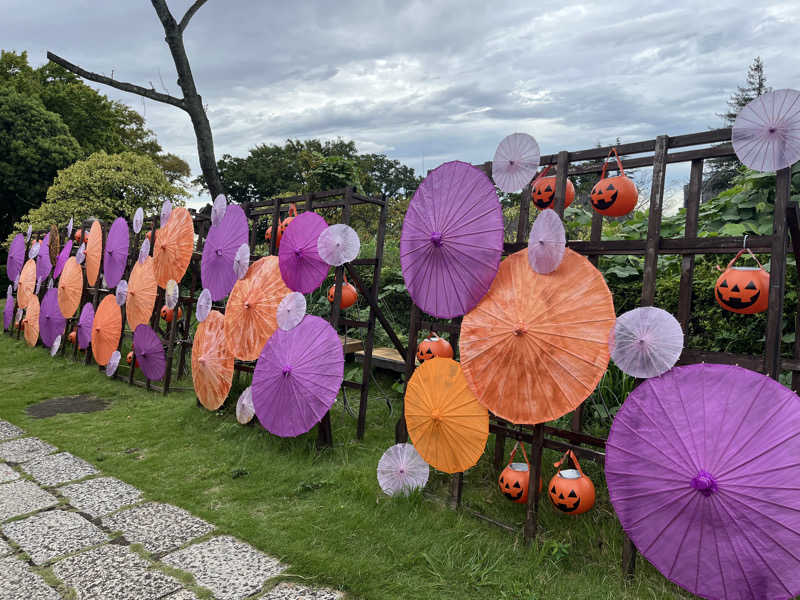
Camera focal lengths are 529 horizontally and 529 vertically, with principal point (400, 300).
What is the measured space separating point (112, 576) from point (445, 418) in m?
1.90

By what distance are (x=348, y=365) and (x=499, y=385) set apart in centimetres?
372

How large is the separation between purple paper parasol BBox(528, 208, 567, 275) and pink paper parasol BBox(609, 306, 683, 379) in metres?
0.46

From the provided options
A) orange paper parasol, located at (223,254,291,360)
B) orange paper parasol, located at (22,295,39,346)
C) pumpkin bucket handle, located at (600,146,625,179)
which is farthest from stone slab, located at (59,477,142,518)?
orange paper parasol, located at (22,295,39,346)

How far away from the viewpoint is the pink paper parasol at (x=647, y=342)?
7.57 ft

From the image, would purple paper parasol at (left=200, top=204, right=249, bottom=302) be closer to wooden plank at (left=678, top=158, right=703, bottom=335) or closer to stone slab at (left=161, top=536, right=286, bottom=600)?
stone slab at (left=161, top=536, right=286, bottom=600)

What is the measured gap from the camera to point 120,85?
926cm

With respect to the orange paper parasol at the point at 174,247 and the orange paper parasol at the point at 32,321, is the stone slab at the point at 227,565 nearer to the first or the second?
the orange paper parasol at the point at 174,247

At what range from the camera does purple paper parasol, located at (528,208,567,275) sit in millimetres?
2709

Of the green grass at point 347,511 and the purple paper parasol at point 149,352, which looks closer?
the green grass at point 347,511

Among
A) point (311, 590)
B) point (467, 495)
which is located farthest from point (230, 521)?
point (467, 495)

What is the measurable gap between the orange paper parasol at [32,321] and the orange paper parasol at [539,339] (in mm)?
8573

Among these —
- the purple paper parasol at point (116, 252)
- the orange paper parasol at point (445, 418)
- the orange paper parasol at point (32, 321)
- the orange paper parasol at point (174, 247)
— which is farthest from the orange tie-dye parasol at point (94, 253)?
the orange paper parasol at point (445, 418)

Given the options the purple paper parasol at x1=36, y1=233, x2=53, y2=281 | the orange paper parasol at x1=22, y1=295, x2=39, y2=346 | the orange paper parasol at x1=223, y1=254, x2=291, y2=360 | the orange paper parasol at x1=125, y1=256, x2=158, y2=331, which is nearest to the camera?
the orange paper parasol at x1=223, y1=254, x2=291, y2=360

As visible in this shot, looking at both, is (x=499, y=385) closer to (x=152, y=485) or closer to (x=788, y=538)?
(x=788, y=538)
